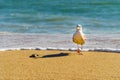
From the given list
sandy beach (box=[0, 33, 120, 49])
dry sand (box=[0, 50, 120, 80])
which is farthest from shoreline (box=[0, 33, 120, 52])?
dry sand (box=[0, 50, 120, 80])

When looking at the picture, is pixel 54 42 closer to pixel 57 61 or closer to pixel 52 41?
pixel 52 41

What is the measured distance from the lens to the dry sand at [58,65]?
26.4 ft

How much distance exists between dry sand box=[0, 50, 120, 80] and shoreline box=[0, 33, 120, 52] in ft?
2.71

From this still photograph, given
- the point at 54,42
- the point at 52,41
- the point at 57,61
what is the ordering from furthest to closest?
the point at 52,41, the point at 54,42, the point at 57,61

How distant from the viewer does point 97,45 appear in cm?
1192

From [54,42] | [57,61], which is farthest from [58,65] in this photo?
[54,42]

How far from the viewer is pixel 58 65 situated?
8922 mm

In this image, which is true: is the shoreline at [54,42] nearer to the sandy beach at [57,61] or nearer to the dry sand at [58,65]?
the sandy beach at [57,61]

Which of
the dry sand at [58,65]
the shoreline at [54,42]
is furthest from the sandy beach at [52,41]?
the dry sand at [58,65]

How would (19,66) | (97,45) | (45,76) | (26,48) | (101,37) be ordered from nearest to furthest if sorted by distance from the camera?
(45,76) < (19,66) < (26,48) < (97,45) < (101,37)

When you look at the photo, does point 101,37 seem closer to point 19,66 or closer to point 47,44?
point 47,44

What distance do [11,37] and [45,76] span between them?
5745 millimetres

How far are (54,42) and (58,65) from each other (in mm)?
3555

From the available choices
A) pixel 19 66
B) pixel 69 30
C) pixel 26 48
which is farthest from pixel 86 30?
pixel 19 66
